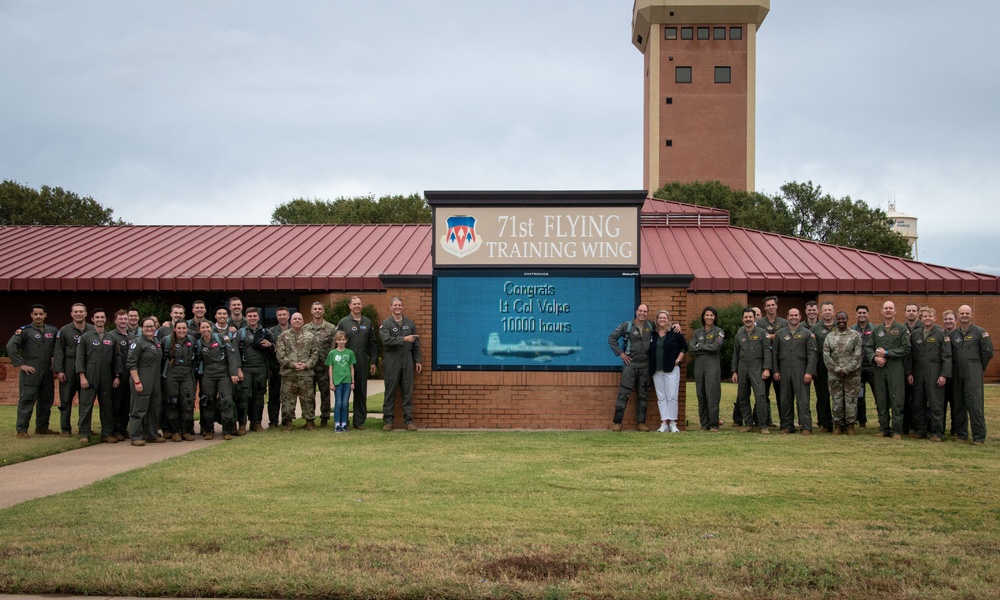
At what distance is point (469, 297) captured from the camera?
12.6m

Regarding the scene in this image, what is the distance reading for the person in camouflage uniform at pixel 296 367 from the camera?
12227 mm

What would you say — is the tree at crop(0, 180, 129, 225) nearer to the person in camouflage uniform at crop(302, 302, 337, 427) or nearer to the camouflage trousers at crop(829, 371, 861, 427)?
the person in camouflage uniform at crop(302, 302, 337, 427)

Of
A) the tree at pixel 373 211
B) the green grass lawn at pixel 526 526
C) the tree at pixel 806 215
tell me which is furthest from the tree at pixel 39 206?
the green grass lawn at pixel 526 526

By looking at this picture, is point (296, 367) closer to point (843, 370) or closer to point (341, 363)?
point (341, 363)

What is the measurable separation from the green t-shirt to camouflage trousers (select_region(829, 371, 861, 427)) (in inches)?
264

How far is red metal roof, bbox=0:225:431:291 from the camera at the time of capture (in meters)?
24.1

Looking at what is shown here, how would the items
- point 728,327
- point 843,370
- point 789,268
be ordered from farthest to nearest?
point 789,268 → point 728,327 → point 843,370

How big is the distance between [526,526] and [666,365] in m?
6.13

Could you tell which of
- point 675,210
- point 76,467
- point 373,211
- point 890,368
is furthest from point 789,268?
point 373,211

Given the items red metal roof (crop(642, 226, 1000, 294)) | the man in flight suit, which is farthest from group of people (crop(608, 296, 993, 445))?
red metal roof (crop(642, 226, 1000, 294))

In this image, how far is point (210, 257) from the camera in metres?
26.3

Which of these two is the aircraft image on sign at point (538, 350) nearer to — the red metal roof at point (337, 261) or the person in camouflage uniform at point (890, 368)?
the person in camouflage uniform at point (890, 368)

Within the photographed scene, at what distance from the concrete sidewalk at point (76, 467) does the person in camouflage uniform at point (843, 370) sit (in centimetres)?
832

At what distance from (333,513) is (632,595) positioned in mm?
2808
